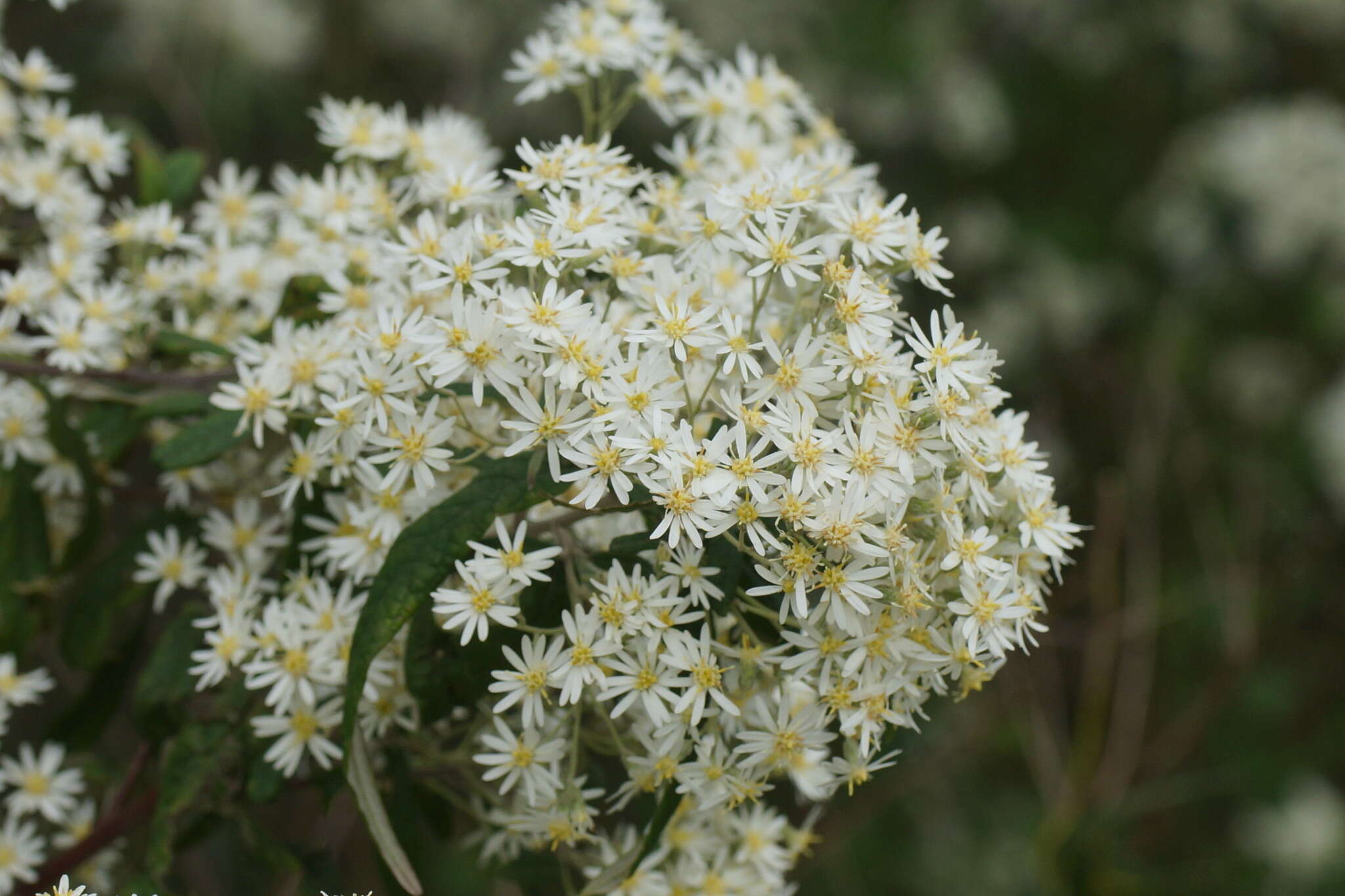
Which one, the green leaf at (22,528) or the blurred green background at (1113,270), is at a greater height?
the blurred green background at (1113,270)

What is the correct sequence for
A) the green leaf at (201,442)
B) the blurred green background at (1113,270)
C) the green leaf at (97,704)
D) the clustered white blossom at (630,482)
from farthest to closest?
the blurred green background at (1113,270), the green leaf at (97,704), the green leaf at (201,442), the clustered white blossom at (630,482)

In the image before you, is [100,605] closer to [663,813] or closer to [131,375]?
[131,375]

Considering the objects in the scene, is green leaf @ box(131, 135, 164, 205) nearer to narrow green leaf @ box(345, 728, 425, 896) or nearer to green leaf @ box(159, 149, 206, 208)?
green leaf @ box(159, 149, 206, 208)

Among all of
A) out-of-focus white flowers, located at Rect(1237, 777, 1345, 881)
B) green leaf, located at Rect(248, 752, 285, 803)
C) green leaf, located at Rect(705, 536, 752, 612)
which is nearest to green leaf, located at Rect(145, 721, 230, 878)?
green leaf, located at Rect(248, 752, 285, 803)

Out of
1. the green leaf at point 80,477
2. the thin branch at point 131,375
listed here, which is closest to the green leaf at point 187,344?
the thin branch at point 131,375

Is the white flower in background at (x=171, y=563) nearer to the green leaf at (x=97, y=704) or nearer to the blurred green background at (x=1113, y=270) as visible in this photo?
the green leaf at (x=97, y=704)

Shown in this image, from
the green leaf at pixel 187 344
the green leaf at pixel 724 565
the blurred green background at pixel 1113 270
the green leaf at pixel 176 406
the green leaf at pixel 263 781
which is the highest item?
the blurred green background at pixel 1113 270
